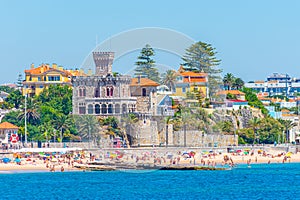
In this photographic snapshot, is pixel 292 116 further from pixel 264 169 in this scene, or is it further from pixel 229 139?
pixel 264 169

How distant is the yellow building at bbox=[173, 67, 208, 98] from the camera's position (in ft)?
483

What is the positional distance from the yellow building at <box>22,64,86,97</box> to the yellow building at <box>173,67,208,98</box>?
1536 centimetres

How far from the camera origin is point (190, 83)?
14800 cm

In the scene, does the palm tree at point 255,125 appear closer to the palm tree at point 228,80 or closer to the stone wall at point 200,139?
the stone wall at point 200,139

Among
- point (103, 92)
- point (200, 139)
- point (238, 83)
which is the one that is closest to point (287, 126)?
point (200, 139)

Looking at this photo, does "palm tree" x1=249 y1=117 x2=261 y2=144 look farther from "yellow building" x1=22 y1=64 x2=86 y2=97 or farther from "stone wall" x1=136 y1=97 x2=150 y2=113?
"yellow building" x1=22 y1=64 x2=86 y2=97

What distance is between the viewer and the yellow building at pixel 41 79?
154500 millimetres

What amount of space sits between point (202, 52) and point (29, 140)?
124 ft

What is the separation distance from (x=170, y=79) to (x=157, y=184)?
50307mm

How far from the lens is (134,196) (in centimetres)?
8400

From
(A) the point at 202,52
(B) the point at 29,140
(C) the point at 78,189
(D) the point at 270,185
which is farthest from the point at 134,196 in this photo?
(A) the point at 202,52

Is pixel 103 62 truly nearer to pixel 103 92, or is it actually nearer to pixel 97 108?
pixel 103 92

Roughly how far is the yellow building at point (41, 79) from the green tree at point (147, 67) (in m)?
13.9

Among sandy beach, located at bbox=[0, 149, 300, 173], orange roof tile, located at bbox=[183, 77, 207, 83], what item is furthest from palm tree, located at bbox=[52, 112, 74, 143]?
orange roof tile, located at bbox=[183, 77, 207, 83]
